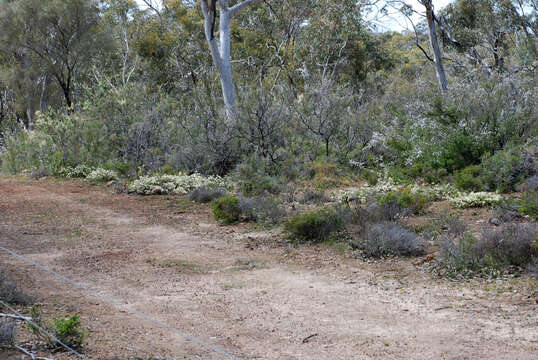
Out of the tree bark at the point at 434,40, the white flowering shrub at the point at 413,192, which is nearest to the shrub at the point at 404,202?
the white flowering shrub at the point at 413,192

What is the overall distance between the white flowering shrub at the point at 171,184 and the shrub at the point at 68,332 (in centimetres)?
718

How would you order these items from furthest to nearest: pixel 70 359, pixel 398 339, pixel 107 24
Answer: pixel 107 24, pixel 398 339, pixel 70 359

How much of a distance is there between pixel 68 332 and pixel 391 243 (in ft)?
12.8

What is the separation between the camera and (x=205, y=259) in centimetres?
660

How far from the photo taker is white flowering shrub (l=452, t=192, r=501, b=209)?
826cm

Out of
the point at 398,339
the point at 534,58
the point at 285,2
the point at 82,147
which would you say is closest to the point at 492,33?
the point at 534,58

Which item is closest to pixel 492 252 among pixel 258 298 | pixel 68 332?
pixel 258 298

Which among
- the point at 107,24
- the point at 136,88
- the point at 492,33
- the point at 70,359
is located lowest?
the point at 70,359

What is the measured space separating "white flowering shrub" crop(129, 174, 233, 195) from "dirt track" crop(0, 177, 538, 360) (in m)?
2.81

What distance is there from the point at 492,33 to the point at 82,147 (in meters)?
20.0

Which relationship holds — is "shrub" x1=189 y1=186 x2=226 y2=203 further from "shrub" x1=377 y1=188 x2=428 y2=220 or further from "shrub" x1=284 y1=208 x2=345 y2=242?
"shrub" x1=377 y1=188 x2=428 y2=220

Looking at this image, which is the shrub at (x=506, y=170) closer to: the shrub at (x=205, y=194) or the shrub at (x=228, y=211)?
the shrub at (x=228, y=211)

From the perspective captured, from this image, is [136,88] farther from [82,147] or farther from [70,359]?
[70,359]

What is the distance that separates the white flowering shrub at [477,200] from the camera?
27.1 ft
